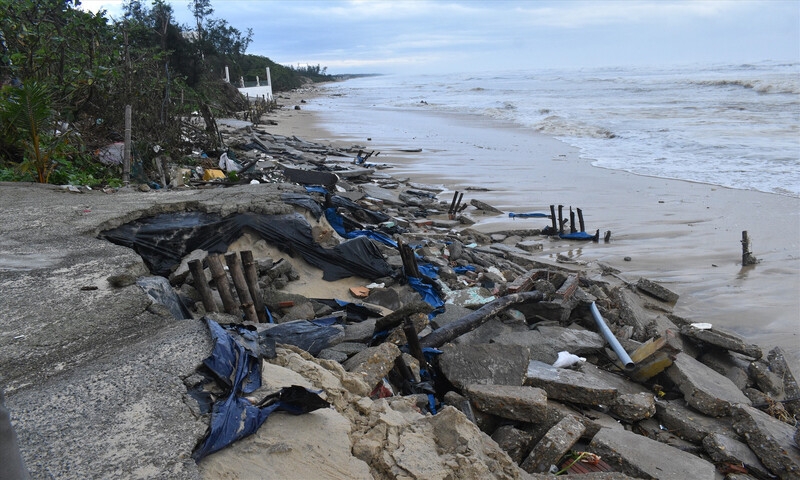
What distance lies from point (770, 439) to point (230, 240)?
17.0ft

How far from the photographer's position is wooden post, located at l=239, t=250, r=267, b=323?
4.89 metres

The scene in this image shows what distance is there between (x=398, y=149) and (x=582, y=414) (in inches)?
583

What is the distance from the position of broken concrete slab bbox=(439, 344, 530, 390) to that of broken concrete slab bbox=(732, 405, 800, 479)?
1.58m

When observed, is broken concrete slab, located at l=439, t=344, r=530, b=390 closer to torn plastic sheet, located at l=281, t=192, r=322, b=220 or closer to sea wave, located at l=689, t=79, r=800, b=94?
torn plastic sheet, located at l=281, t=192, r=322, b=220

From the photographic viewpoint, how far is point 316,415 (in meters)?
2.72

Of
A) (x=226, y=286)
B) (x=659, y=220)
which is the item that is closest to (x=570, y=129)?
(x=659, y=220)

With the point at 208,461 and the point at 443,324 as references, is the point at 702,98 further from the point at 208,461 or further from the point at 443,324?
the point at 208,461

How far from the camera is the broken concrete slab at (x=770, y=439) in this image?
3.74 metres

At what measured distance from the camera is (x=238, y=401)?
260cm

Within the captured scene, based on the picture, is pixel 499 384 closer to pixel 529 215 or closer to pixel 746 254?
pixel 746 254

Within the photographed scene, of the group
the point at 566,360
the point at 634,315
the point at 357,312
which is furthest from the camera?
the point at 634,315

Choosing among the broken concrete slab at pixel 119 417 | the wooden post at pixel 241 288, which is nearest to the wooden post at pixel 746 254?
the wooden post at pixel 241 288

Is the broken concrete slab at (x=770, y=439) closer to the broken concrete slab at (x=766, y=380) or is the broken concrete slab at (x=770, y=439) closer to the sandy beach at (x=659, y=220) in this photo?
the broken concrete slab at (x=766, y=380)

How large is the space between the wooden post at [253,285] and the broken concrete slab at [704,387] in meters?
3.49
